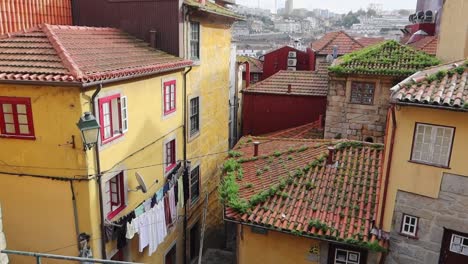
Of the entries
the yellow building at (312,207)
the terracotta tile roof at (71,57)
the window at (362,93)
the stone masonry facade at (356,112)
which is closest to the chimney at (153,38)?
the terracotta tile roof at (71,57)

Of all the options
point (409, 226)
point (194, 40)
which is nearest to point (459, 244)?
point (409, 226)

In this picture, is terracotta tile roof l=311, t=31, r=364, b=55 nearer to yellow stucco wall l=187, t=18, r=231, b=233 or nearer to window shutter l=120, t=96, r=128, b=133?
yellow stucco wall l=187, t=18, r=231, b=233

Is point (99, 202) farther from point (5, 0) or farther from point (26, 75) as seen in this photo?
point (5, 0)

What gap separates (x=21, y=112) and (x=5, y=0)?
12.9 feet

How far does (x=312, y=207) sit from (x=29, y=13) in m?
10.6

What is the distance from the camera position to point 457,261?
376 inches

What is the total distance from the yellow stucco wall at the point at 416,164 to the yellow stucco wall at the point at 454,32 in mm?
6379

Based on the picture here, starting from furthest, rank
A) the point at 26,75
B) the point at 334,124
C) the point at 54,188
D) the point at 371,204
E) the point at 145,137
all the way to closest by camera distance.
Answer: the point at 334,124 → the point at 145,137 → the point at 371,204 → the point at 54,188 → the point at 26,75

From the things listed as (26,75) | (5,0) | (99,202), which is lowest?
(99,202)

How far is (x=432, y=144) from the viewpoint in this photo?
Result: 912 centimetres

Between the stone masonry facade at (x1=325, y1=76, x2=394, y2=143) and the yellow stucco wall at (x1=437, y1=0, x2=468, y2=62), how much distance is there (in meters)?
2.64

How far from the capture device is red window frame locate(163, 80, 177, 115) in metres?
14.2

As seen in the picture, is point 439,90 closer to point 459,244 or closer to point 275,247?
point 459,244

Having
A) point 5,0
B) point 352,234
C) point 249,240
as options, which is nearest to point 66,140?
point 5,0
